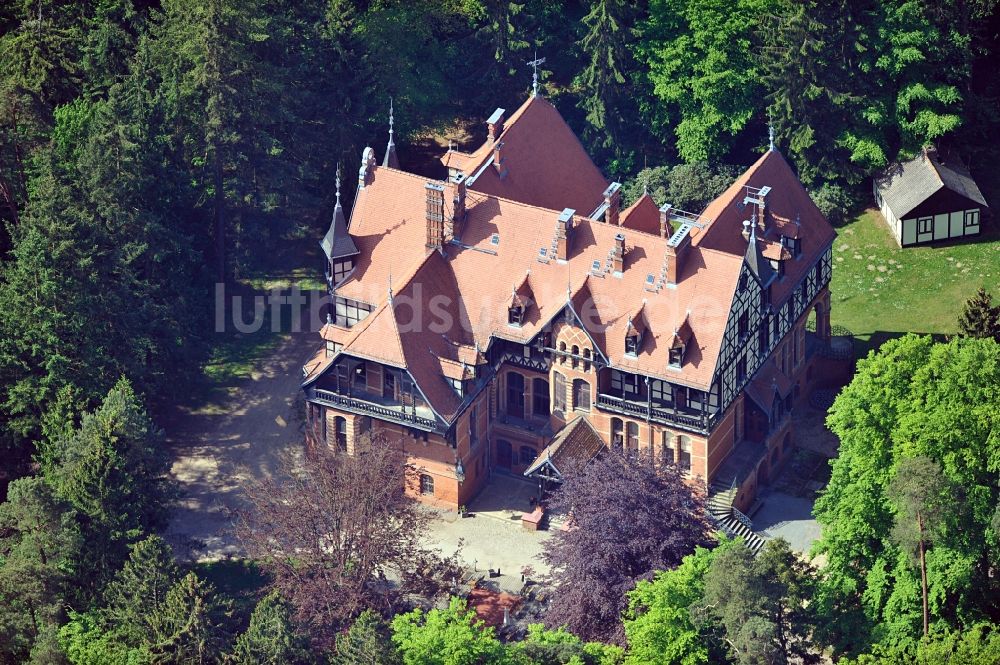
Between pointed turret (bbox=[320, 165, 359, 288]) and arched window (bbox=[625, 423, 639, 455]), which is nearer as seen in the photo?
arched window (bbox=[625, 423, 639, 455])

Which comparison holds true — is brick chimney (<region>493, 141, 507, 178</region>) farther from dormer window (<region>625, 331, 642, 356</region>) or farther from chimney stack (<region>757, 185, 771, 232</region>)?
dormer window (<region>625, 331, 642, 356</region>)

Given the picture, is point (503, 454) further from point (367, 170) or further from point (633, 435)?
point (367, 170)

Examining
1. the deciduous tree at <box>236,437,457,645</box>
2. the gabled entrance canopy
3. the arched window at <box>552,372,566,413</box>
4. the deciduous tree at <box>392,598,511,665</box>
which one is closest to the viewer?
the deciduous tree at <box>392,598,511,665</box>

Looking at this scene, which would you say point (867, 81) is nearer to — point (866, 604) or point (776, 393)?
Answer: point (776, 393)

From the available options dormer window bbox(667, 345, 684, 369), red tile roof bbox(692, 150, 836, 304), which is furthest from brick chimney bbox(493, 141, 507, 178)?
dormer window bbox(667, 345, 684, 369)

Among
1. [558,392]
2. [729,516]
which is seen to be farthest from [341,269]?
[729,516]

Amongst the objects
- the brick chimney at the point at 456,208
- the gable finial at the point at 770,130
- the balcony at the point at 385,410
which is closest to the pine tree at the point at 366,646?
the balcony at the point at 385,410

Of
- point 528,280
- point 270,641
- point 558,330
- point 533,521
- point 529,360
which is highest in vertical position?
point 528,280

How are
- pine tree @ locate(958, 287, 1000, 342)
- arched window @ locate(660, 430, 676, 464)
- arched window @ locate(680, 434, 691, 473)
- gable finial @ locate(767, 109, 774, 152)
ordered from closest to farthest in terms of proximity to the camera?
arched window @ locate(680, 434, 691, 473)
arched window @ locate(660, 430, 676, 464)
pine tree @ locate(958, 287, 1000, 342)
gable finial @ locate(767, 109, 774, 152)
